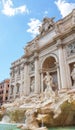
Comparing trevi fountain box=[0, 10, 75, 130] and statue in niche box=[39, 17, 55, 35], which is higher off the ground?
statue in niche box=[39, 17, 55, 35]

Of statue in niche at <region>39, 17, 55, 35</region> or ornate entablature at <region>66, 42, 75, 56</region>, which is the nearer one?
ornate entablature at <region>66, 42, 75, 56</region>

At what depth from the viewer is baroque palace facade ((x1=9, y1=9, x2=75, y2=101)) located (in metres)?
18.5

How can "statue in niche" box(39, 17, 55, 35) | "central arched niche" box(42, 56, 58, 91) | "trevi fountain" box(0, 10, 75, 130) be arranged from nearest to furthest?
"trevi fountain" box(0, 10, 75, 130) → "central arched niche" box(42, 56, 58, 91) → "statue in niche" box(39, 17, 55, 35)

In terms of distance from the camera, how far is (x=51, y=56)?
21.1 m

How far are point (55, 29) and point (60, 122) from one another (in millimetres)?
14287

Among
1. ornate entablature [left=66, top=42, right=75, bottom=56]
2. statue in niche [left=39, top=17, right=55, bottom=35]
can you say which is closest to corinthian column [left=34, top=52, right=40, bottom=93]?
statue in niche [left=39, top=17, right=55, bottom=35]

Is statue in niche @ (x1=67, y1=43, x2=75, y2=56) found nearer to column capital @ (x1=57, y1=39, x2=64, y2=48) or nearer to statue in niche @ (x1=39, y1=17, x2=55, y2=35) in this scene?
column capital @ (x1=57, y1=39, x2=64, y2=48)

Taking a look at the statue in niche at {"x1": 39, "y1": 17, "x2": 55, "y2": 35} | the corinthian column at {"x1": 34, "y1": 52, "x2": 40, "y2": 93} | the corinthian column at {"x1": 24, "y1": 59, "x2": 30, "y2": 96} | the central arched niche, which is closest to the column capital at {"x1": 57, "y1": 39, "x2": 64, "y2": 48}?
the central arched niche

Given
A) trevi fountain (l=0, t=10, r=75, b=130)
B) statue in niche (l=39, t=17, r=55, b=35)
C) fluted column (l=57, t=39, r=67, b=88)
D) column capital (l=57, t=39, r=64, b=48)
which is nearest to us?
trevi fountain (l=0, t=10, r=75, b=130)

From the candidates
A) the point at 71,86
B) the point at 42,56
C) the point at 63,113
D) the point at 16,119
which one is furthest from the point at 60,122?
the point at 42,56

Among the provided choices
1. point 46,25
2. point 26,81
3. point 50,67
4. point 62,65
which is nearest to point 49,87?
point 62,65

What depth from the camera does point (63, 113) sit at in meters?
9.57

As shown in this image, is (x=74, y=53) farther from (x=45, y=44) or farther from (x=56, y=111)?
(x=56, y=111)

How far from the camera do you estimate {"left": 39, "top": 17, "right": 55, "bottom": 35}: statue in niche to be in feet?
75.9
